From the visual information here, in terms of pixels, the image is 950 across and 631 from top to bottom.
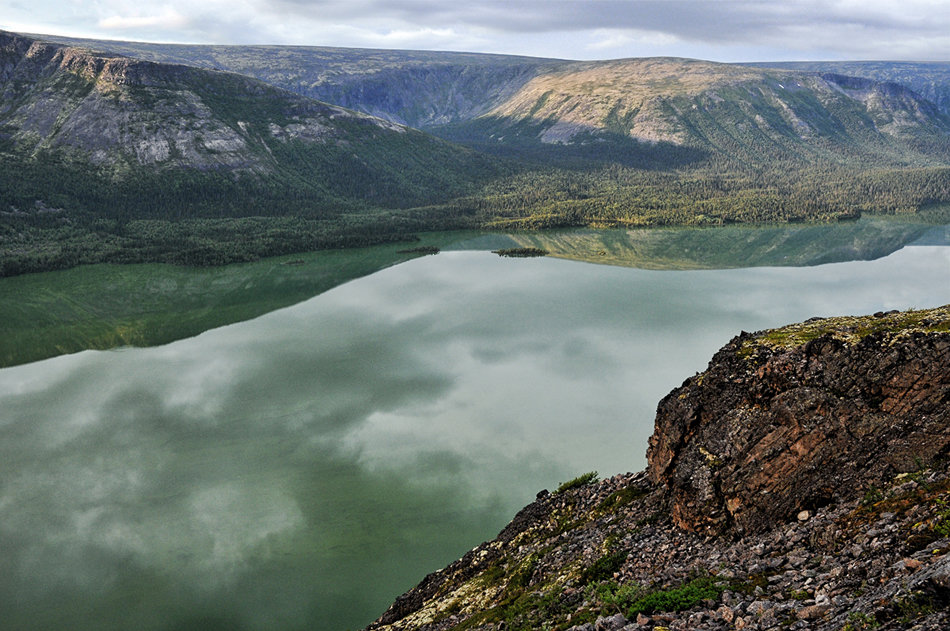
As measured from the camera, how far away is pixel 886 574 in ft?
45.5

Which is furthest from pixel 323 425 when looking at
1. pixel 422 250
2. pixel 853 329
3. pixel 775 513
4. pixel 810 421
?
pixel 422 250

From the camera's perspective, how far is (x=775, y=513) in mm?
20594

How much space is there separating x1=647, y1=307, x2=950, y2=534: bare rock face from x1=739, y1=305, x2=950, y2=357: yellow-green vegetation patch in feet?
0.17

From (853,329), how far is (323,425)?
47672 millimetres

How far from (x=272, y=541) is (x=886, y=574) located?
37966mm

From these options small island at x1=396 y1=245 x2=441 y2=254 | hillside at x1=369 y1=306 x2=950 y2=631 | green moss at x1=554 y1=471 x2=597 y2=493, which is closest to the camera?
hillside at x1=369 y1=306 x2=950 y2=631

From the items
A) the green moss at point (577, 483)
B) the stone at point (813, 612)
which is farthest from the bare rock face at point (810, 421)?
the green moss at point (577, 483)

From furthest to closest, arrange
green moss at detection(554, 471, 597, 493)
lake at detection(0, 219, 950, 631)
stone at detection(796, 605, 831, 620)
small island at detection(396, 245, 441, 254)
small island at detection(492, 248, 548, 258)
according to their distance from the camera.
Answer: small island at detection(396, 245, 441, 254)
small island at detection(492, 248, 548, 258)
lake at detection(0, 219, 950, 631)
green moss at detection(554, 471, 597, 493)
stone at detection(796, 605, 831, 620)

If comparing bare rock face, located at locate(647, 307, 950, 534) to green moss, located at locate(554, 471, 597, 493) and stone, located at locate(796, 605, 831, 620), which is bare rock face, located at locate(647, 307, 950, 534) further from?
green moss, located at locate(554, 471, 597, 493)

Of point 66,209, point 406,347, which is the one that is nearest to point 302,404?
point 406,347

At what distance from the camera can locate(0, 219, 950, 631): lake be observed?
39250 mm

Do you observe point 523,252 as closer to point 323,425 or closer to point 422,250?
point 422,250

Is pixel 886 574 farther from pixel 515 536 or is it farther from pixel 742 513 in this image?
pixel 515 536

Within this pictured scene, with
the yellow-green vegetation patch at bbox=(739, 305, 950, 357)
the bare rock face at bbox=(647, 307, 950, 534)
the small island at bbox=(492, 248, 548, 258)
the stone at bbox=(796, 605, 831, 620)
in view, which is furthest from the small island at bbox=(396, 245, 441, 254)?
the stone at bbox=(796, 605, 831, 620)
